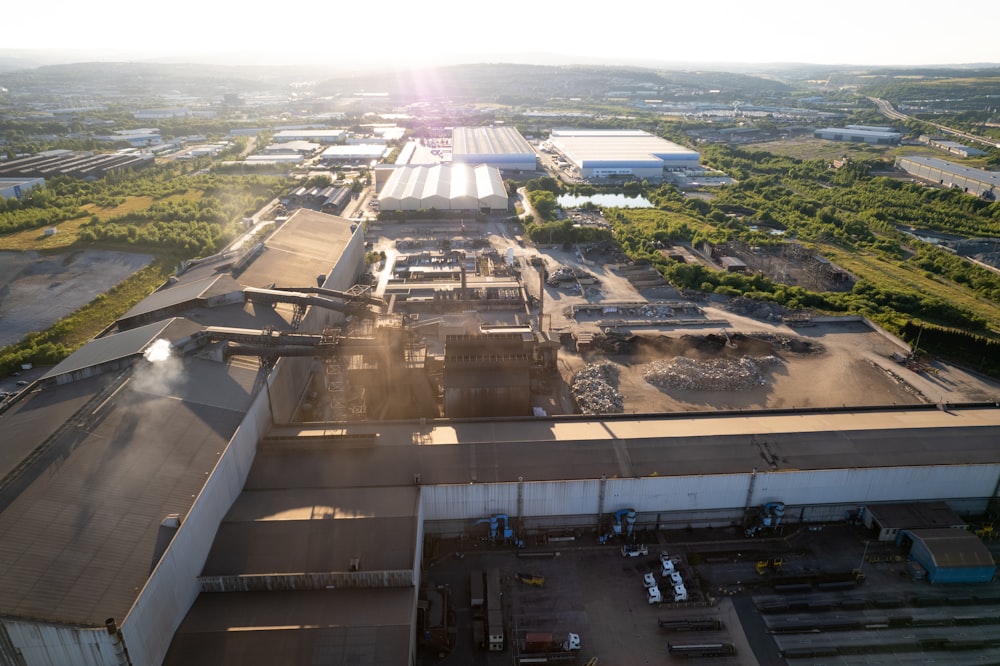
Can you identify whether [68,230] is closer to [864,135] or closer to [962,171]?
[962,171]

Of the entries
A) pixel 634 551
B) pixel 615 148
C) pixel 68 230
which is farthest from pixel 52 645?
pixel 615 148

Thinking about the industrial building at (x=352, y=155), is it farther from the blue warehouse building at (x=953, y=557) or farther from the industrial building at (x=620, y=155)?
the blue warehouse building at (x=953, y=557)

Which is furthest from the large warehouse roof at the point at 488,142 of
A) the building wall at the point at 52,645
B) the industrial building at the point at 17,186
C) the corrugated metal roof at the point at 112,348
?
the building wall at the point at 52,645

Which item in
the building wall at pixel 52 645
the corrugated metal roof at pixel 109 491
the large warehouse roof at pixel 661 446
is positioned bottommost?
the large warehouse roof at pixel 661 446

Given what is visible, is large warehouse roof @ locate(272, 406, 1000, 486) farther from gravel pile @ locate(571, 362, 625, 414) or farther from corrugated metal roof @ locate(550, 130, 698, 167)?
corrugated metal roof @ locate(550, 130, 698, 167)

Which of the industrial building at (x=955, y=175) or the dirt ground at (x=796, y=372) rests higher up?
the industrial building at (x=955, y=175)

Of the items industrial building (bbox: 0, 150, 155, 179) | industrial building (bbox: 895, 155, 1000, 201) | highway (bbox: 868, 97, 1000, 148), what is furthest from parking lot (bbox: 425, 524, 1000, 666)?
highway (bbox: 868, 97, 1000, 148)
